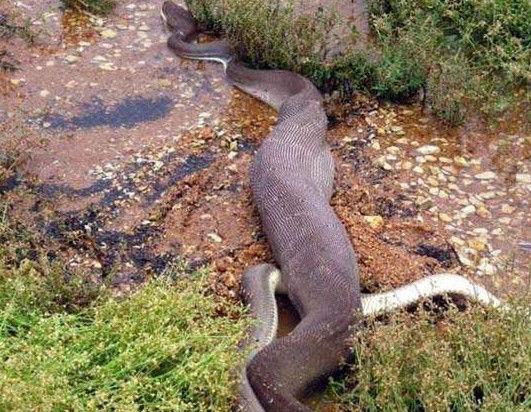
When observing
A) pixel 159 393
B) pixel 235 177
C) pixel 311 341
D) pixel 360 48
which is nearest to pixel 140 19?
pixel 360 48

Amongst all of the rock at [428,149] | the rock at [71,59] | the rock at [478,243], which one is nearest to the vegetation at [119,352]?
the rock at [478,243]

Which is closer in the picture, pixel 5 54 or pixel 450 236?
pixel 450 236

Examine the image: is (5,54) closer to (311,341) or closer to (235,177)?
(235,177)

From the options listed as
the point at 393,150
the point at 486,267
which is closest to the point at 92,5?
the point at 393,150

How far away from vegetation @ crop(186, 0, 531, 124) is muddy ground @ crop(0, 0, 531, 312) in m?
0.21

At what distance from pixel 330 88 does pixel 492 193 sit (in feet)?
5.55

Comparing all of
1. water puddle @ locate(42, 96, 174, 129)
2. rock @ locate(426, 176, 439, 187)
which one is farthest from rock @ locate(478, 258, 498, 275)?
water puddle @ locate(42, 96, 174, 129)

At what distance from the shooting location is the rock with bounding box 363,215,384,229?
586 cm

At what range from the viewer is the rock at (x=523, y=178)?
6.34 metres

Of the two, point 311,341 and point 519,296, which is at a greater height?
point 519,296

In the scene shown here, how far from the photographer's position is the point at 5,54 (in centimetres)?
774

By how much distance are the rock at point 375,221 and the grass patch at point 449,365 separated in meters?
1.51

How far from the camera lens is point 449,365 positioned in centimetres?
396

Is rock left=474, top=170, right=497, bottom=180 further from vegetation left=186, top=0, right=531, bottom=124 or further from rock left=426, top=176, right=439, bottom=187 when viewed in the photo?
vegetation left=186, top=0, right=531, bottom=124
